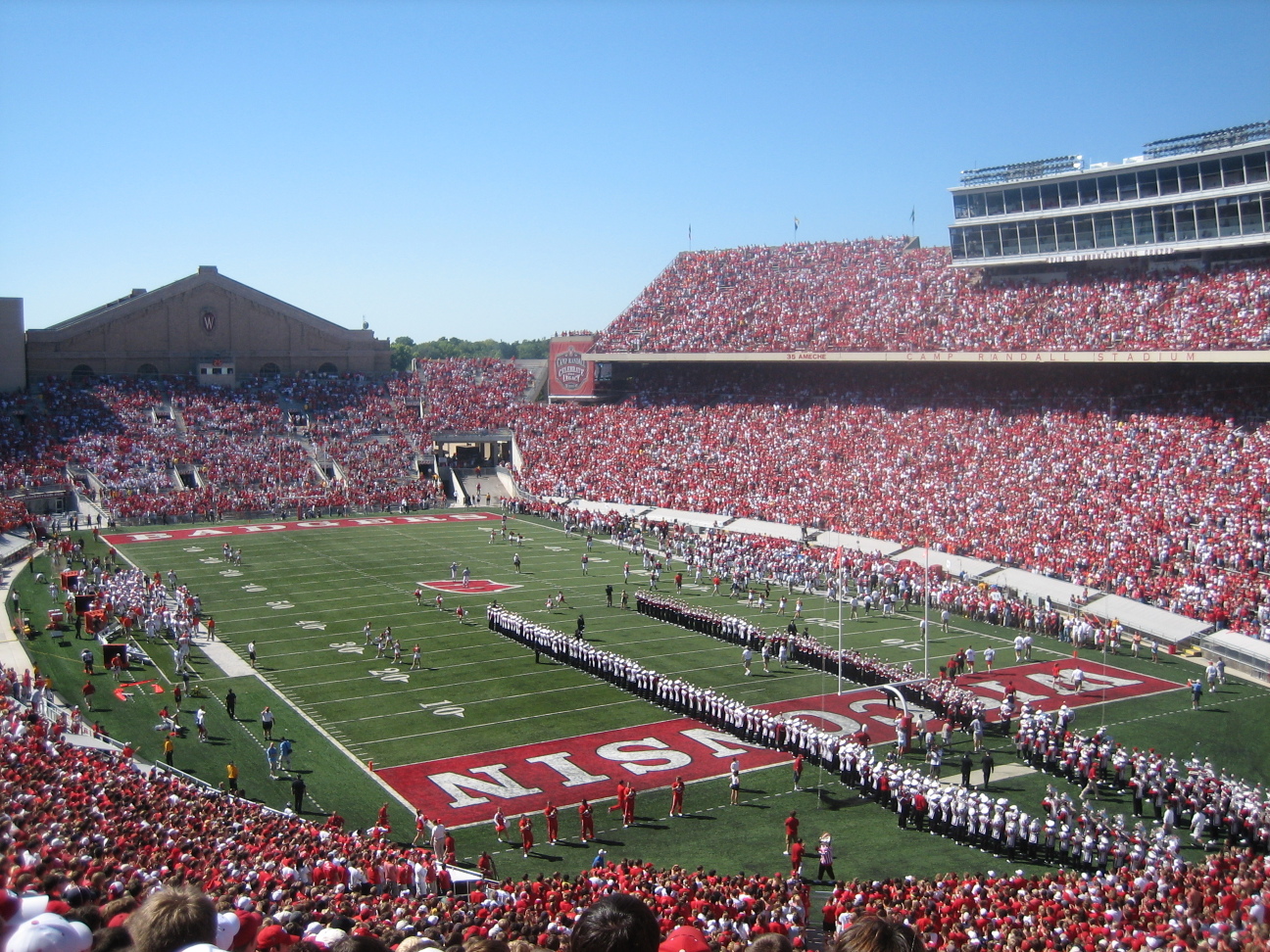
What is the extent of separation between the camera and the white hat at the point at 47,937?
397 cm

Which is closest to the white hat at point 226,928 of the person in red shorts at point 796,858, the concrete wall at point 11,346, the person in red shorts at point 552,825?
the person in red shorts at point 796,858

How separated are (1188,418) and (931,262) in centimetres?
2143

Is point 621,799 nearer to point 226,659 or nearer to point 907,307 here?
point 226,659

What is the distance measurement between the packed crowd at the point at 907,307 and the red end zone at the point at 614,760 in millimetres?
19865

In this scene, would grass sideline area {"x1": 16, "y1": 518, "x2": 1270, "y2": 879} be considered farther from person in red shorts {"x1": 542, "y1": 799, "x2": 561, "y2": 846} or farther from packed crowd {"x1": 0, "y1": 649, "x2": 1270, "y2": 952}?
packed crowd {"x1": 0, "y1": 649, "x2": 1270, "y2": 952}

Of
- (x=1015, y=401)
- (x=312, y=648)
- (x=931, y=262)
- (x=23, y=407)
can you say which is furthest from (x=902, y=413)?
(x=23, y=407)

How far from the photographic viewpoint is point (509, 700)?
2445 centimetres

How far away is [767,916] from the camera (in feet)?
38.0

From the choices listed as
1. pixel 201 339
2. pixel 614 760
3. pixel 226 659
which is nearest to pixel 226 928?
pixel 614 760

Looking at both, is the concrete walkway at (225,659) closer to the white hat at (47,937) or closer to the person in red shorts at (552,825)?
the person in red shorts at (552,825)

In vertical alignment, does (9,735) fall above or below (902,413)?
below

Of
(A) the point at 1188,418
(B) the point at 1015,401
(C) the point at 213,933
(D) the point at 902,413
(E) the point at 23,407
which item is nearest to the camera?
(C) the point at 213,933

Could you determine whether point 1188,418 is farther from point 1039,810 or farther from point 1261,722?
point 1039,810

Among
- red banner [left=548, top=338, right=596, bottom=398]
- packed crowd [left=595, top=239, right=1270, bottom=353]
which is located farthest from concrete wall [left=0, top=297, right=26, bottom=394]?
packed crowd [left=595, top=239, right=1270, bottom=353]
